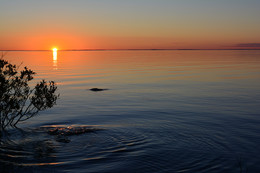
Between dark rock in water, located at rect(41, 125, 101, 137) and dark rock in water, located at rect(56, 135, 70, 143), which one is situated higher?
dark rock in water, located at rect(41, 125, 101, 137)

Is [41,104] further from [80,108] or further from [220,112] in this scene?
[220,112]

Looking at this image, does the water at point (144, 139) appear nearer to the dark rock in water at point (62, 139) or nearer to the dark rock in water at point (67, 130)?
the dark rock in water at point (62, 139)

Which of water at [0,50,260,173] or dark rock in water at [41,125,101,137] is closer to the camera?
water at [0,50,260,173]

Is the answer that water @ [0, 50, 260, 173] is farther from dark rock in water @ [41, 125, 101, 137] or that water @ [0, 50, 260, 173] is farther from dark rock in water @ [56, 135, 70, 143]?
dark rock in water @ [41, 125, 101, 137]

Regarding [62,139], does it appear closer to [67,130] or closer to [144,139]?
[67,130]

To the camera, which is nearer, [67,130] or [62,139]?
[62,139]

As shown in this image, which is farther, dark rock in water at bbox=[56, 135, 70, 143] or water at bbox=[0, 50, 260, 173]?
dark rock in water at bbox=[56, 135, 70, 143]

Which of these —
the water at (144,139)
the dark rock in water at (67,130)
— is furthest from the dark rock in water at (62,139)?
the dark rock in water at (67,130)

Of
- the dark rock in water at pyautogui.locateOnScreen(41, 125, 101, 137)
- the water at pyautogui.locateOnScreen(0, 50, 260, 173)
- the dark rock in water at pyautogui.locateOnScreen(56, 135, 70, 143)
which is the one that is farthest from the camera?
the dark rock in water at pyautogui.locateOnScreen(41, 125, 101, 137)

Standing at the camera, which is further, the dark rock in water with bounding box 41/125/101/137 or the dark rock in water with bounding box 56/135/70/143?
the dark rock in water with bounding box 41/125/101/137

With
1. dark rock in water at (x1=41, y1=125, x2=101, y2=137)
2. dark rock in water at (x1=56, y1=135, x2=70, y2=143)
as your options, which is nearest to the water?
dark rock in water at (x1=56, y1=135, x2=70, y2=143)

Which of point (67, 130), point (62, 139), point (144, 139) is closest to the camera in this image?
point (62, 139)

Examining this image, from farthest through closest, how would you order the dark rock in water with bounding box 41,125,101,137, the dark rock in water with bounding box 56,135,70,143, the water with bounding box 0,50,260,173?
the dark rock in water with bounding box 41,125,101,137
the dark rock in water with bounding box 56,135,70,143
the water with bounding box 0,50,260,173

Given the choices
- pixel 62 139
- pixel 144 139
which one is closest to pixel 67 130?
pixel 62 139
